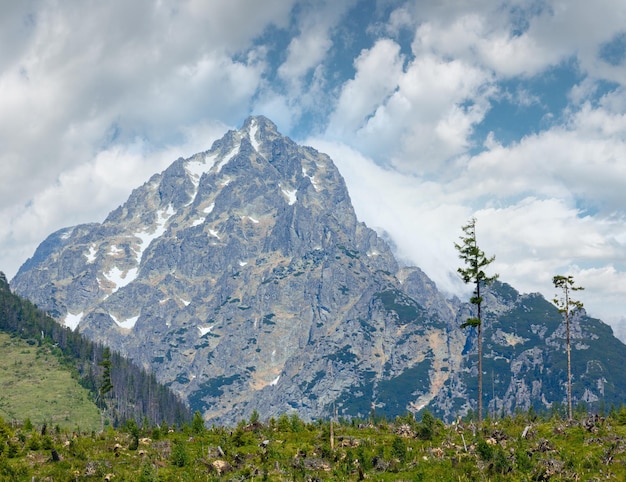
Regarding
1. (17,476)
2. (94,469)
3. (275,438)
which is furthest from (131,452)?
(275,438)

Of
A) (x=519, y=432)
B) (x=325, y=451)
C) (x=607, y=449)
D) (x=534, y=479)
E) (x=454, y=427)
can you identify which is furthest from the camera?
(x=454, y=427)

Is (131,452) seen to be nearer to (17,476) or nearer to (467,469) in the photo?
(17,476)

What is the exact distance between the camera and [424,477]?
37.1m

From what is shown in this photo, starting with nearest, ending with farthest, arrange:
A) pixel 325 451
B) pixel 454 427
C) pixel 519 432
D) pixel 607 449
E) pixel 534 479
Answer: pixel 534 479
pixel 607 449
pixel 325 451
pixel 519 432
pixel 454 427

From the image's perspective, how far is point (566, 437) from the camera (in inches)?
1677

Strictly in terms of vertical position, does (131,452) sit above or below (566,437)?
below

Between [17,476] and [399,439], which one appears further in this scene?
[399,439]

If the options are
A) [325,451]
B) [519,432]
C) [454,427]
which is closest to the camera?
[325,451]

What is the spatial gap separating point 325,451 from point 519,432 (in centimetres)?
1585

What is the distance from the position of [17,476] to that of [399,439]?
25294 millimetres

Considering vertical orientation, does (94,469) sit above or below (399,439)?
below

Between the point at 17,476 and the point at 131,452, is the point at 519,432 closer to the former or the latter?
the point at 131,452

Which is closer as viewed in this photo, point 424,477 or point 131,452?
point 424,477

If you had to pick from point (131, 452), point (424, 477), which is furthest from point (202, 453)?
point (424, 477)
